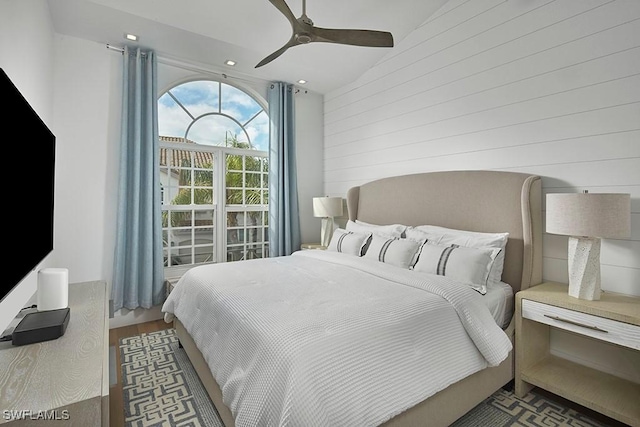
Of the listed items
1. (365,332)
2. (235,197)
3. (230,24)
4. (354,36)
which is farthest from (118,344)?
(354,36)

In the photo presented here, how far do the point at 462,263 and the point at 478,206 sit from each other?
0.70 meters

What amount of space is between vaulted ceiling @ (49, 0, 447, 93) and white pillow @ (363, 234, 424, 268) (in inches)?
85.8

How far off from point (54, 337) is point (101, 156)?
225 cm

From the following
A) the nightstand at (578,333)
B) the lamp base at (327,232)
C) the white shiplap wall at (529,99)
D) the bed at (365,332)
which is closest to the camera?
the bed at (365,332)

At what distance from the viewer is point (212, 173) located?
3.93m

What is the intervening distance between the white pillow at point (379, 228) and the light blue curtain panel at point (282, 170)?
99 cm

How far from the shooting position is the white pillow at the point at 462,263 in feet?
7.07

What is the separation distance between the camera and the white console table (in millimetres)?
918

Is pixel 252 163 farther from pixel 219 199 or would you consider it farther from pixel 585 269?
pixel 585 269

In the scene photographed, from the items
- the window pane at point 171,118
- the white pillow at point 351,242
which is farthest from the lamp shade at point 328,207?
the window pane at point 171,118

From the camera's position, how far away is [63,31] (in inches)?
113

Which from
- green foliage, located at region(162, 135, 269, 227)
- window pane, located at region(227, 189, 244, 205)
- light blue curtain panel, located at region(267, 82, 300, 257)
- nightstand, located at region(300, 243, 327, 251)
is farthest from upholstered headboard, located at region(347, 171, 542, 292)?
window pane, located at region(227, 189, 244, 205)

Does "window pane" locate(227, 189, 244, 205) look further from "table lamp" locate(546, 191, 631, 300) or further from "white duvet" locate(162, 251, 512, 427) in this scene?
"table lamp" locate(546, 191, 631, 300)

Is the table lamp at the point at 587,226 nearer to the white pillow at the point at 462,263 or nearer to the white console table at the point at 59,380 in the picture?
the white pillow at the point at 462,263
